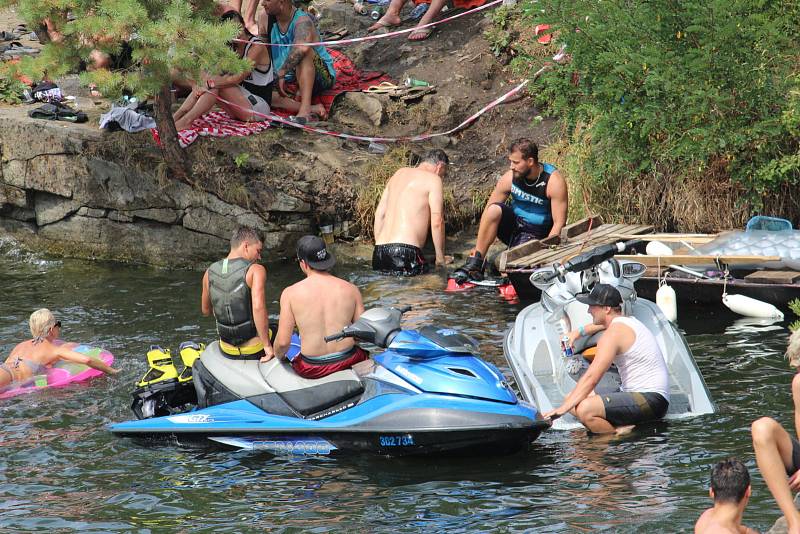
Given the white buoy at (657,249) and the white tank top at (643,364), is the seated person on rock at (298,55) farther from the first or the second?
the white tank top at (643,364)

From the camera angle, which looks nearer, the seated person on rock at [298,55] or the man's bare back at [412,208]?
the man's bare back at [412,208]

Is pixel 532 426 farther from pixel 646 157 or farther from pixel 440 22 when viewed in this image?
pixel 440 22

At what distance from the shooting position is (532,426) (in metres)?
6.73

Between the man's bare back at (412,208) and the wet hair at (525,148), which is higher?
the wet hair at (525,148)

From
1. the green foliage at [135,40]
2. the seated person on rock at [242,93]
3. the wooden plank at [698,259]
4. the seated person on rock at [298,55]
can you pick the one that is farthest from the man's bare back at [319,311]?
the seated person on rock at [298,55]

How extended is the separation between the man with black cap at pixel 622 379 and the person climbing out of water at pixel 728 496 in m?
2.20

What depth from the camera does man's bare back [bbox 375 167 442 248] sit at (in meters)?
11.9

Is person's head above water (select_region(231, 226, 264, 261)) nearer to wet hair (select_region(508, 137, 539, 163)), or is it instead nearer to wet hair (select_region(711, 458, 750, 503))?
wet hair (select_region(711, 458, 750, 503))

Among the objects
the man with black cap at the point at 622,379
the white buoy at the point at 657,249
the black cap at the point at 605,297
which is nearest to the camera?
the man with black cap at the point at 622,379

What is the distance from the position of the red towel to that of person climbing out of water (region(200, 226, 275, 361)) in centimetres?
641

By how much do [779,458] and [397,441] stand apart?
2.35 m

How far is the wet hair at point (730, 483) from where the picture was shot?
5.07 metres

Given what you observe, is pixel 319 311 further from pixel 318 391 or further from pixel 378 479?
pixel 378 479

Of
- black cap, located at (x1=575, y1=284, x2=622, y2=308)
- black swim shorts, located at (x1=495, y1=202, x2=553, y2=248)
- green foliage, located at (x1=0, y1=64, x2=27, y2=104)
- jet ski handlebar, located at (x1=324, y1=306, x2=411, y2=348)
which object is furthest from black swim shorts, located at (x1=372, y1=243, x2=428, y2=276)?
green foliage, located at (x1=0, y1=64, x2=27, y2=104)
